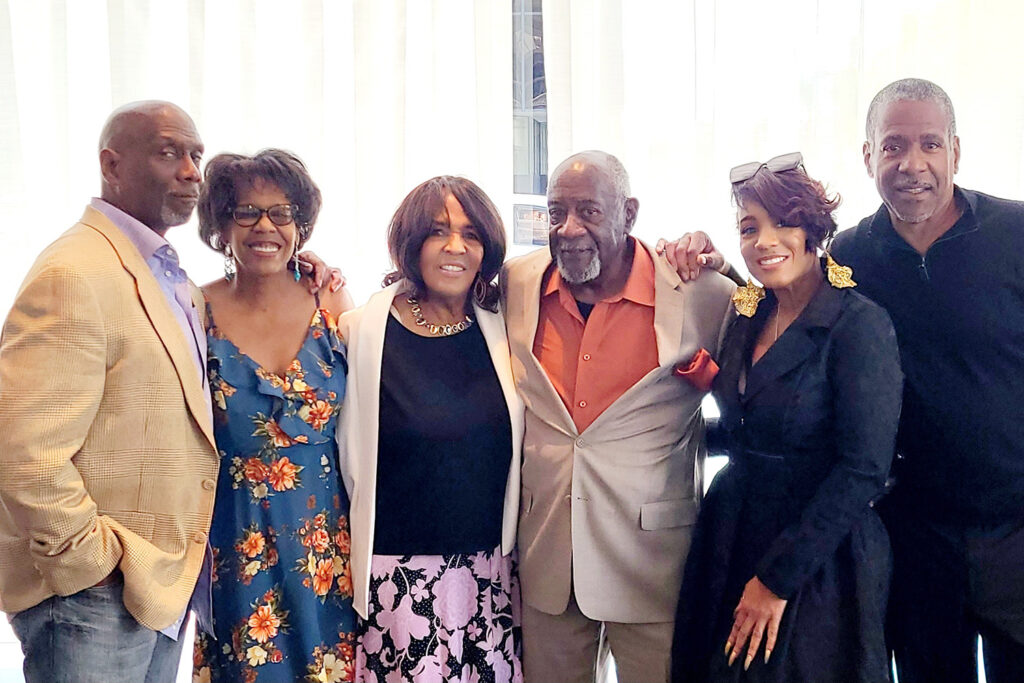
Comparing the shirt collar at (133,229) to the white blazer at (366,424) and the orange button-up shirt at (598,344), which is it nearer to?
the white blazer at (366,424)

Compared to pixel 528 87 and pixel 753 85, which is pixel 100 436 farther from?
pixel 753 85

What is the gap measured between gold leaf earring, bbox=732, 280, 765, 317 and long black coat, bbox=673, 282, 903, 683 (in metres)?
0.12

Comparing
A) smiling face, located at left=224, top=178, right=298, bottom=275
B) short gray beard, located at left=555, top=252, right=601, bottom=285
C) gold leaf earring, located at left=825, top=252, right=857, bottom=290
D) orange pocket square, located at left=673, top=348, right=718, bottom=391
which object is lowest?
orange pocket square, located at left=673, top=348, right=718, bottom=391

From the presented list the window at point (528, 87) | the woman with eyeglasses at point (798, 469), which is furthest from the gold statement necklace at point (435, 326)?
the window at point (528, 87)

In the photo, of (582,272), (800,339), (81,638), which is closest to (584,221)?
(582,272)

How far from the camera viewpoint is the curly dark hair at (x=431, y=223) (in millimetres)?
1836

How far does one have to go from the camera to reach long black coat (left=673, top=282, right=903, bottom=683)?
1.50 metres

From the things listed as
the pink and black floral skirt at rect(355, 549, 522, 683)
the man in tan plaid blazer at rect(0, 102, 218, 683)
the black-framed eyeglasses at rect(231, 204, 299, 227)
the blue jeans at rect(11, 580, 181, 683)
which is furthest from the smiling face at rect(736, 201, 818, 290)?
the blue jeans at rect(11, 580, 181, 683)

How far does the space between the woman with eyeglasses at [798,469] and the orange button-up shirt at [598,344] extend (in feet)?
0.70

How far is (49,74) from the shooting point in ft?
7.91

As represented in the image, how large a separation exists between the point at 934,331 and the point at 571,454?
0.80 metres

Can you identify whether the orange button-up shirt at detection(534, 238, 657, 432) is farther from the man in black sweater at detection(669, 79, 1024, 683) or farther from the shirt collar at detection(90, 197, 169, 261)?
the shirt collar at detection(90, 197, 169, 261)

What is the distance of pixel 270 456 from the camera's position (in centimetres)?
169

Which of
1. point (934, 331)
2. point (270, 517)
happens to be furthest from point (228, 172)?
point (934, 331)
